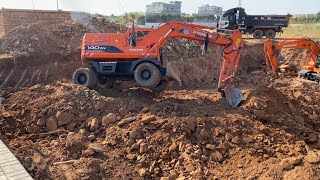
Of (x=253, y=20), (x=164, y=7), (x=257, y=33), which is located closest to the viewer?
(x=253, y=20)

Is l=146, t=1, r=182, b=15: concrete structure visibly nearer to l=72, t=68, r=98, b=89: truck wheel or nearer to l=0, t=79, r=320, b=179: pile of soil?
l=72, t=68, r=98, b=89: truck wheel

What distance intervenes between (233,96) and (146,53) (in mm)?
2627

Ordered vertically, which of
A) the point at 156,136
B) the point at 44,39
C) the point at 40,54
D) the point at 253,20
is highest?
the point at 253,20

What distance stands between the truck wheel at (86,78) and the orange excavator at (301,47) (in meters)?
5.32

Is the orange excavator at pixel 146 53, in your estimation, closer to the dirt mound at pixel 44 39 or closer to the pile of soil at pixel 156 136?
the pile of soil at pixel 156 136

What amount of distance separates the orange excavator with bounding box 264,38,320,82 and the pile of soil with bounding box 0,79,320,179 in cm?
177

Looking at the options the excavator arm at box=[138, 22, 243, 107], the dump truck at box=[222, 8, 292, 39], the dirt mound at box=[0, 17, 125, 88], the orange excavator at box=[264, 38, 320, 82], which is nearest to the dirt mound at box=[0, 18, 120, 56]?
the dirt mound at box=[0, 17, 125, 88]

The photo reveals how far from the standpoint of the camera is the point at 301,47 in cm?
1146

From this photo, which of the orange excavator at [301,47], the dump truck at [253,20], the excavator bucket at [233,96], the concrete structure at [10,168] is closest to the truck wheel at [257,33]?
the dump truck at [253,20]

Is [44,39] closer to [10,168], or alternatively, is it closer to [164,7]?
[10,168]

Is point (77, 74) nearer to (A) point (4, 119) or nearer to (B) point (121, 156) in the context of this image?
(A) point (4, 119)

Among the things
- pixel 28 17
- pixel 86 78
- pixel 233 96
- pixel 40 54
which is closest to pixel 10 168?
pixel 86 78

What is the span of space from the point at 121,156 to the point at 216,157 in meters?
1.90

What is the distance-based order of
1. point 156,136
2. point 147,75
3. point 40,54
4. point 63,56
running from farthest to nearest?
point 63,56
point 40,54
point 147,75
point 156,136
